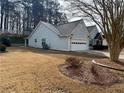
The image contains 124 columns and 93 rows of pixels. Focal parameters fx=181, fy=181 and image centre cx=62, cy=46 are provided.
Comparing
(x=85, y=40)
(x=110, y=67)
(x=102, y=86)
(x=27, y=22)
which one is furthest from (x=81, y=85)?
(x=27, y=22)

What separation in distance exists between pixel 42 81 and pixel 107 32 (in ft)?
28.4

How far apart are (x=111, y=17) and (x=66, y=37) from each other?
1451 centimetres

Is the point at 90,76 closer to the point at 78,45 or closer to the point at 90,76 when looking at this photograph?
the point at 90,76

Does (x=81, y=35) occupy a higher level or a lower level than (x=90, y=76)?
higher

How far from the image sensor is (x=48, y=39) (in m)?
31.8

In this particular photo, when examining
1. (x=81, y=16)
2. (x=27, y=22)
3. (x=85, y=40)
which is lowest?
(x=85, y=40)

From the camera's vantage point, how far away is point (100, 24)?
1519 cm

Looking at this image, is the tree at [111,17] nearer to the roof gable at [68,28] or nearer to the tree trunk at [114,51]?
the tree trunk at [114,51]

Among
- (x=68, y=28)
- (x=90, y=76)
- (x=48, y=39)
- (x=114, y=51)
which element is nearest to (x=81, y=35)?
(x=68, y=28)

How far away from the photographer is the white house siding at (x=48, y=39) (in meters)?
29.0

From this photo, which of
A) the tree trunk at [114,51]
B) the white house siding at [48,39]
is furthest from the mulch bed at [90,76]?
the white house siding at [48,39]

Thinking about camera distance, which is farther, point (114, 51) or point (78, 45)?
point (78, 45)

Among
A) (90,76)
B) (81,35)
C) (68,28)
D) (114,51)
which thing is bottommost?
(90,76)

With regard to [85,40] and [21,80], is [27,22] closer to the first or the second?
[85,40]
